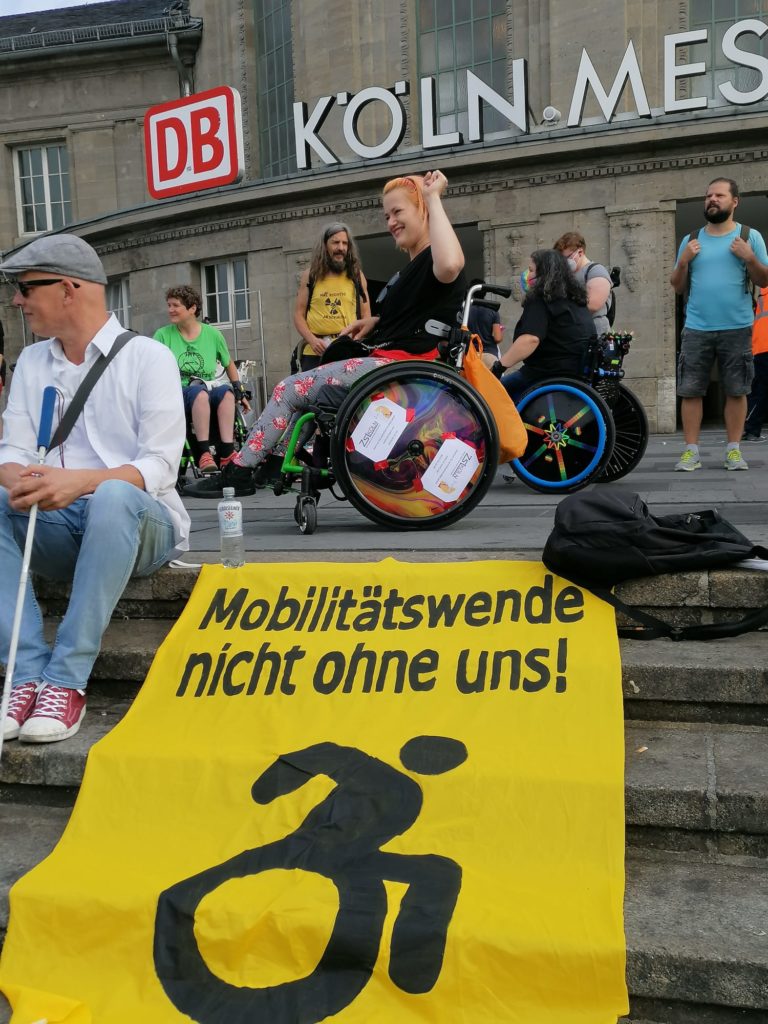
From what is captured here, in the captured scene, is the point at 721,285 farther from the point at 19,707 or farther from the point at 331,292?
the point at 19,707

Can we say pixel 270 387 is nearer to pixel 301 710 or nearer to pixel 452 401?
pixel 452 401

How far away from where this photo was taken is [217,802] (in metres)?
2.52

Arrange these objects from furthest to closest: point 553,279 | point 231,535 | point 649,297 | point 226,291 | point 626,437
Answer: point 226,291, point 649,297, point 626,437, point 553,279, point 231,535

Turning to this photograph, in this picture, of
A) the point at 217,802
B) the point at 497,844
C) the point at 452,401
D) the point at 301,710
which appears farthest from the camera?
the point at 452,401

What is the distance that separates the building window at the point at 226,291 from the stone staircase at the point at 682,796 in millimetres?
15815

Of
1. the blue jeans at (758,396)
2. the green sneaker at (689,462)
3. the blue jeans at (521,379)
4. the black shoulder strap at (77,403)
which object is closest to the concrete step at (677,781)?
the black shoulder strap at (77,403)

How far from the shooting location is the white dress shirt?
3264 millimetres

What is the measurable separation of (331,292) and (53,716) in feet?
14.0

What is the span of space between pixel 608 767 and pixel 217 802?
1.03m

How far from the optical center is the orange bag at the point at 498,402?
4.25m

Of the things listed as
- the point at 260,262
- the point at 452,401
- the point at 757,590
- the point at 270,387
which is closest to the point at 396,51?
the point at 260,262

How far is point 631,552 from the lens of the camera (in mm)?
2941

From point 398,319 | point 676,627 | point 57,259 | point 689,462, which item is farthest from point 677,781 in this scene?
point 689,462

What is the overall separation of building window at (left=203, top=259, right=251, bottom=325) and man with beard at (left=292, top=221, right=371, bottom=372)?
39.8ft
